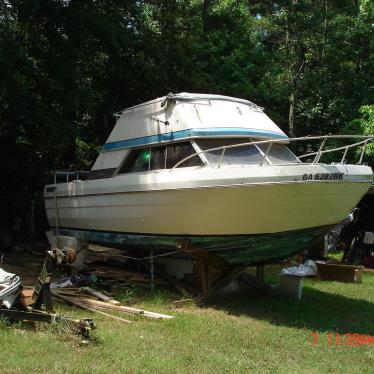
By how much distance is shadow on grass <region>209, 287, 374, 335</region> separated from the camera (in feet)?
24.6

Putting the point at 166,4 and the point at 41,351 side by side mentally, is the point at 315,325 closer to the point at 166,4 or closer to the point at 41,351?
the point at 41,351

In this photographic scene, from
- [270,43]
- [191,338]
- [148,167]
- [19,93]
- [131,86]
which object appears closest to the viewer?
[191,338]

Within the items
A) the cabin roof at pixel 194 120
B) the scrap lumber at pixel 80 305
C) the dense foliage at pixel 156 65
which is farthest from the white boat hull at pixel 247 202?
the dense foliage at pixel 156 65

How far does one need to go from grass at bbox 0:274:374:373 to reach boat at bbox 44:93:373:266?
0.95 m

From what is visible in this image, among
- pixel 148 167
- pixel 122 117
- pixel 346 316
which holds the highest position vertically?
pixel 122 117

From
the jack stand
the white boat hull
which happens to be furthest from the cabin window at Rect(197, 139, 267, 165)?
the jack stand

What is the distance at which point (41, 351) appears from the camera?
532 centimetres

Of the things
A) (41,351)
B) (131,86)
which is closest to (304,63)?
(131,86)

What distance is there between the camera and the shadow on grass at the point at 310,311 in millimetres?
7504

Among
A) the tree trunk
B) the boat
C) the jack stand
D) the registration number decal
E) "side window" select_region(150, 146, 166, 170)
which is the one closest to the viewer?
the jack stand

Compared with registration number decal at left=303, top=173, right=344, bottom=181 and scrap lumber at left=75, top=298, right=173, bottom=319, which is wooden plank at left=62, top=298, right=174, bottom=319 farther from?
registration number decal at left=303, top=173, right=344, bottom=181

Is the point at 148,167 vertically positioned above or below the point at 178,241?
above

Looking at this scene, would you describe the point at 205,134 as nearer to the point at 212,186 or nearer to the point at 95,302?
the point at 212,186

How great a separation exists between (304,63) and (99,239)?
1270cm
